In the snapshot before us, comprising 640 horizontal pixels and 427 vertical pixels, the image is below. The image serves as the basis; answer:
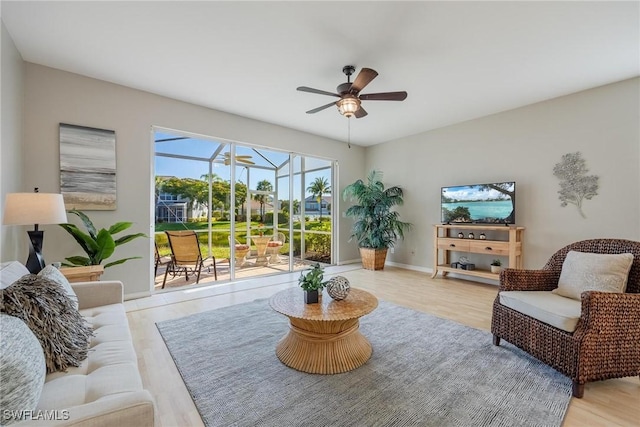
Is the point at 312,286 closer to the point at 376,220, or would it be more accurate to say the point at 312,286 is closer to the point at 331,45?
the point at 331,45

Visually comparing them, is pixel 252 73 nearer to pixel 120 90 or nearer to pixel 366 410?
pixel 120 90

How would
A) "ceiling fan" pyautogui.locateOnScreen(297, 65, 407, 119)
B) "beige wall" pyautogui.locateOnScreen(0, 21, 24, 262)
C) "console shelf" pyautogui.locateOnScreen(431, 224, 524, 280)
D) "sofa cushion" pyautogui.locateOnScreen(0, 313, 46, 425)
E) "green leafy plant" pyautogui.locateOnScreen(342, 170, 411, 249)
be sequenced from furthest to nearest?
"green leafy plant" pyautogui.locateOnScreen(342, 170, 411, 249)
"console shelf" pyautogui.locateOnScreen(431, 224, 524, 280)
"ceiling fan" pyautogui.locateOnScreen(297, 65, 407, 119)
"beige wall" pyautogui.locateOnScreen(0, 21, 24, 262)
"sofa cushion" pyautogui.locateOnScreen(0, 313, 46, 425)

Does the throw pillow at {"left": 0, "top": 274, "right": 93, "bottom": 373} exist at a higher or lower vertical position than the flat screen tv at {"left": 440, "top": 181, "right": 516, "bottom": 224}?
lower

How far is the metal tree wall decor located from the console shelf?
0.69 meters

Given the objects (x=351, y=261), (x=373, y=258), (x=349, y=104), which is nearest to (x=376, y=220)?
(x=373, y=258)

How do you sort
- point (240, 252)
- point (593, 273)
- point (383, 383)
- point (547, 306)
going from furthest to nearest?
point (240, 252)
point (593, 273)
point (547, 306)
point (383, 383)

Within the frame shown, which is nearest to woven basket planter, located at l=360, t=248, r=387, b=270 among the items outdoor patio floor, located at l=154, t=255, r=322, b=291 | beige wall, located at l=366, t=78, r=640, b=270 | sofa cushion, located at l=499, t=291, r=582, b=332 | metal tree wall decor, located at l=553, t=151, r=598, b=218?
beige wall, located at l=366, t=78, r=640, b=270

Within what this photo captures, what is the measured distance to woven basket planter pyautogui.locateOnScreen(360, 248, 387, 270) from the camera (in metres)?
5.50

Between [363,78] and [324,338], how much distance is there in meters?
2.31

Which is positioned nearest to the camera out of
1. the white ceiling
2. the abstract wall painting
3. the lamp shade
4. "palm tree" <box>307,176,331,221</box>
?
the lamp shade

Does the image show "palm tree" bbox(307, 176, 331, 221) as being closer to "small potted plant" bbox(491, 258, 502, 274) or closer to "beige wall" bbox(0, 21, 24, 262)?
"small potted plant" bbox(491, 258, 502, 274)

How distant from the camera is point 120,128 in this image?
3549 mm

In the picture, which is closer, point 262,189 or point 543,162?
point 543,162

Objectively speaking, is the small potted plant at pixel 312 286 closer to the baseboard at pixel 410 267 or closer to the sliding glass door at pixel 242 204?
the sliding glass door at pixel 242 204
